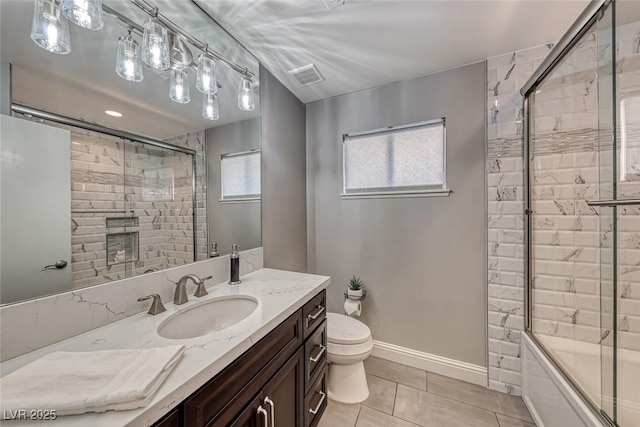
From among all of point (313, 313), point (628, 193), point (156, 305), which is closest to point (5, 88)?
point (156, 305)

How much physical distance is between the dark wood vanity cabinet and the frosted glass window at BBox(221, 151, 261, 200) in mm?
854

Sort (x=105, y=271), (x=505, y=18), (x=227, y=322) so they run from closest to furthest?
(x=105, y=271), (x=227, y=322), (x=505, y=18)

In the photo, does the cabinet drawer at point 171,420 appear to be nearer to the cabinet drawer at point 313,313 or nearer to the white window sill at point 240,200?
the cabinet drawer at point 313,313

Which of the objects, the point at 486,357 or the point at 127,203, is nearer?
the point at 127,203

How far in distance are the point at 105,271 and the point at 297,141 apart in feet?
5.74

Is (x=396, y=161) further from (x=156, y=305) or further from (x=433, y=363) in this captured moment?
(x=156, y=305)

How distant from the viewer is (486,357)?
1.74m

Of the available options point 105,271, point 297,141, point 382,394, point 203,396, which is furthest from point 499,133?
point 105,271

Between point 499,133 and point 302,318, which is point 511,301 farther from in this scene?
point 302,318

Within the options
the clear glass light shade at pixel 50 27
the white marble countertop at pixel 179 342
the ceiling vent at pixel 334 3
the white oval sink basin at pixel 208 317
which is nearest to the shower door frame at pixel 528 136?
the ceiling vent at pixel 334 3

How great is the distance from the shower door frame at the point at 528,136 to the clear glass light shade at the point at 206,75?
6.12 feet

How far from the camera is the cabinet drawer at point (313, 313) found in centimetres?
121

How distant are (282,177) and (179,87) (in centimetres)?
99

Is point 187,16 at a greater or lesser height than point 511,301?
greater
